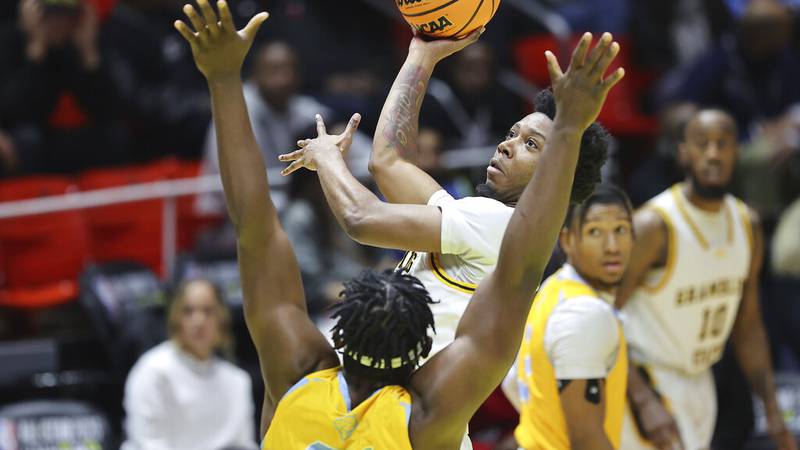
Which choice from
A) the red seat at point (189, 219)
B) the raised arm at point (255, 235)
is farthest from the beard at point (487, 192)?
the red seat at point (189, 219)

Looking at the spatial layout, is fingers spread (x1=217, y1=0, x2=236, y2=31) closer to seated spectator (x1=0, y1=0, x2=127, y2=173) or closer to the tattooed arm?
the tattooed arm

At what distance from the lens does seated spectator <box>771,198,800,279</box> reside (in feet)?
26.8

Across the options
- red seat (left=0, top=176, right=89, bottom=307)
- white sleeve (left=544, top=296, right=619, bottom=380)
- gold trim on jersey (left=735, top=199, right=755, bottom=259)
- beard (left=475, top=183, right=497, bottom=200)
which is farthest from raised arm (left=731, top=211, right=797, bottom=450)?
red seat (left=0, top=176, right=89, bottom=307)

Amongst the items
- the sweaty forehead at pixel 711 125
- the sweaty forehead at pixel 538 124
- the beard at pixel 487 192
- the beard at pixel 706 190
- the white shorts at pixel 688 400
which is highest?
the sweaty forehead at pixel 538 124

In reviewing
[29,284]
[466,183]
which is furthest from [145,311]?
[466,183]

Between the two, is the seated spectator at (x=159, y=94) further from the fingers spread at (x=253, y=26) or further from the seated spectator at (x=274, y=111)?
the fingers spread at (x=253, y=26)

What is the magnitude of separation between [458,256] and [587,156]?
50 cm

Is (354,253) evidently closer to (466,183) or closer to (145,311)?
(466,183)

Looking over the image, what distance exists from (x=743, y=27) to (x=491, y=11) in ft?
17.4

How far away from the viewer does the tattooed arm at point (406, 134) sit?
13.9ft

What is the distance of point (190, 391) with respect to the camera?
23.1 feet

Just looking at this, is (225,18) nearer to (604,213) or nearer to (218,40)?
(218,40)

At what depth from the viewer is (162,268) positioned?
327 inches

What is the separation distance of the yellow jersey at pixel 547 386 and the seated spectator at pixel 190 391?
8.22ft
